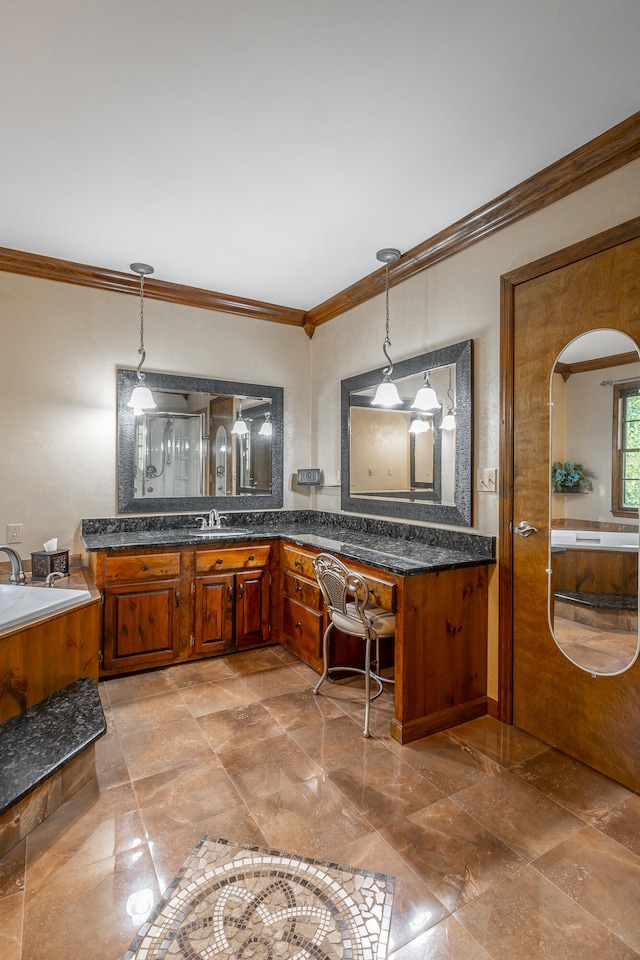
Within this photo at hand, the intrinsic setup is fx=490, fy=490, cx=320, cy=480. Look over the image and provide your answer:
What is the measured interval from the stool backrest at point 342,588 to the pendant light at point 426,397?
3.56 ft

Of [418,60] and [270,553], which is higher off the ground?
[418,60]

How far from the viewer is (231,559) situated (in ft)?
10.9

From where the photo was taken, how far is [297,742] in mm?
2312

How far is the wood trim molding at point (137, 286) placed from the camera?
310 centimetres

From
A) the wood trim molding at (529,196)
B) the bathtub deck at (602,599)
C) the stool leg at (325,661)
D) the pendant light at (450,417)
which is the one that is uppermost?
the wood trim molding at (529,196)

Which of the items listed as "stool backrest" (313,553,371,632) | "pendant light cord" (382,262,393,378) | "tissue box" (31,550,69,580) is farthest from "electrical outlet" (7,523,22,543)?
"pendant light cord" (382,262,393,378)

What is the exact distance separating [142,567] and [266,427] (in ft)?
5.07

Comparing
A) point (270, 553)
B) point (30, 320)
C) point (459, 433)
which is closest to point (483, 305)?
point (459, 433)

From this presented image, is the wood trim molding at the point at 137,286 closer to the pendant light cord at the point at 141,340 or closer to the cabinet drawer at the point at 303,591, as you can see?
the pendant light cord at the point at 141,340

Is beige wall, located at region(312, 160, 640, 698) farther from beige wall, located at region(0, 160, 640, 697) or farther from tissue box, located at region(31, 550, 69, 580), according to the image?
tissue box, located at region(31, 550, 69, 580)

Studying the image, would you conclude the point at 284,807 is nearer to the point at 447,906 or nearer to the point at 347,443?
the point at 447,906

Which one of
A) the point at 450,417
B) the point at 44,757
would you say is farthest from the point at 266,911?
the point at 450,417

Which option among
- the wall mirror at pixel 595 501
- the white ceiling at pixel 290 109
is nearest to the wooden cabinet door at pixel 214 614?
the wall mirror at pixel 595 501

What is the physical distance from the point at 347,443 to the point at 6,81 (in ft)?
8.78
